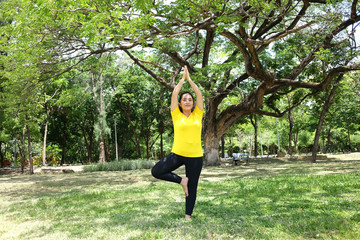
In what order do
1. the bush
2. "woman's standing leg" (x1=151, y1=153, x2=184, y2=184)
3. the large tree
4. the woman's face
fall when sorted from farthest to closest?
the bush, the large tree, the woman's face, "woman's standing leg" (x1=151, y1=153, x2=184, y2=184)

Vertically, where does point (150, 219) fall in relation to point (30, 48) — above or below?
below

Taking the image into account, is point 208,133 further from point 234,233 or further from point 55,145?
point 55,145

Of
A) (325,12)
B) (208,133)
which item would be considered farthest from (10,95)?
(325,12)

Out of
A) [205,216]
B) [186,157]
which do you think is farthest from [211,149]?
[186,157]

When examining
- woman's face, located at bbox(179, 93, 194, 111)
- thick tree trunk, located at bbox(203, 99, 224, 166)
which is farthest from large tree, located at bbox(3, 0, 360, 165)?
woman's face, located at bbox(179, 93, 194, 111)

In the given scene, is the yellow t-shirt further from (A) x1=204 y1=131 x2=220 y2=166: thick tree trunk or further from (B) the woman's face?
(A) x1=204 y1=131 x2=220 y2=166: thick tree trunk

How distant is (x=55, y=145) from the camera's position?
3697 cm

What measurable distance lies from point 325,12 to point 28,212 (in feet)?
49.2

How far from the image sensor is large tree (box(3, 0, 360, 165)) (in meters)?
9.05

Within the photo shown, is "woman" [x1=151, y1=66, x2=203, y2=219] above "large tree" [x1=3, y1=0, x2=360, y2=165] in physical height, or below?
below

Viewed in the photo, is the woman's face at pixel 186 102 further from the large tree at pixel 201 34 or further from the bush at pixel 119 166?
the bush at pixel 119 166

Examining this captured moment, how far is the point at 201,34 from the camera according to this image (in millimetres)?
21953

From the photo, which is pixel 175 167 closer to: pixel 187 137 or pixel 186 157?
pixel 186 157

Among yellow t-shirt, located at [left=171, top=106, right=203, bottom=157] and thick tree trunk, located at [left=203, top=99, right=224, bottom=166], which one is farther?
thick tree trunk, located at [left=203, top=99, right=224, bottom=166]
